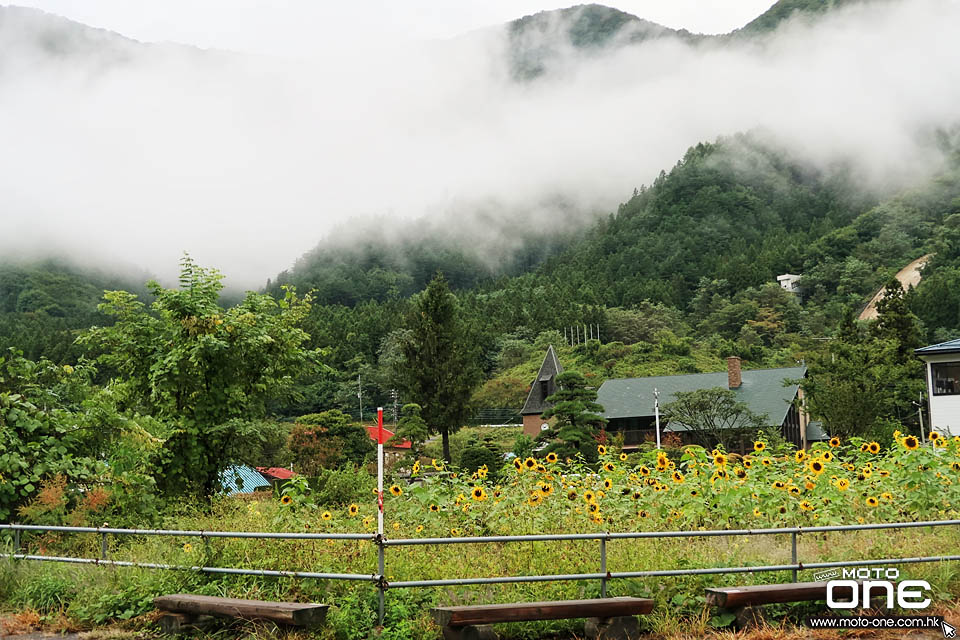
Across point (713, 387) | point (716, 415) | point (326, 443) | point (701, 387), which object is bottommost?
point (326, 443)

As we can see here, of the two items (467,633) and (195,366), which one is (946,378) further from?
(467,633)

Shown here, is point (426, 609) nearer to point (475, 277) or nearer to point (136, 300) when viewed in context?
point (136, 300)

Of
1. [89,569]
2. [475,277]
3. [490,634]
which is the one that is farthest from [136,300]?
[475,277]

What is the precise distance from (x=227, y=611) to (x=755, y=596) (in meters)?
3.91

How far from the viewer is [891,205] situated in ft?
426

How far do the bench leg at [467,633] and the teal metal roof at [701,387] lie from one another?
45653 millimetres

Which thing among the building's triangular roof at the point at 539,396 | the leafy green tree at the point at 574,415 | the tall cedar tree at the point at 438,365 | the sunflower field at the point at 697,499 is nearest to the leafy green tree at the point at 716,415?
the leafy green tree at the point at 574,415

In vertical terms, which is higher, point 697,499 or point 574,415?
point 697,499

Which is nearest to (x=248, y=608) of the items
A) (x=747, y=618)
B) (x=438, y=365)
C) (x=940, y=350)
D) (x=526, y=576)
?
(x=526, y=576)

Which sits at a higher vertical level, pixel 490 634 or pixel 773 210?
pixel 773 210

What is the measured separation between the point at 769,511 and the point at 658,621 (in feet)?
7.79

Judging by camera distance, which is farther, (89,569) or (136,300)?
(136,300)

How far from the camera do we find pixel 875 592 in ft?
21.6

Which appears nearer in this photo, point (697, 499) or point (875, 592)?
point (875, 592)
